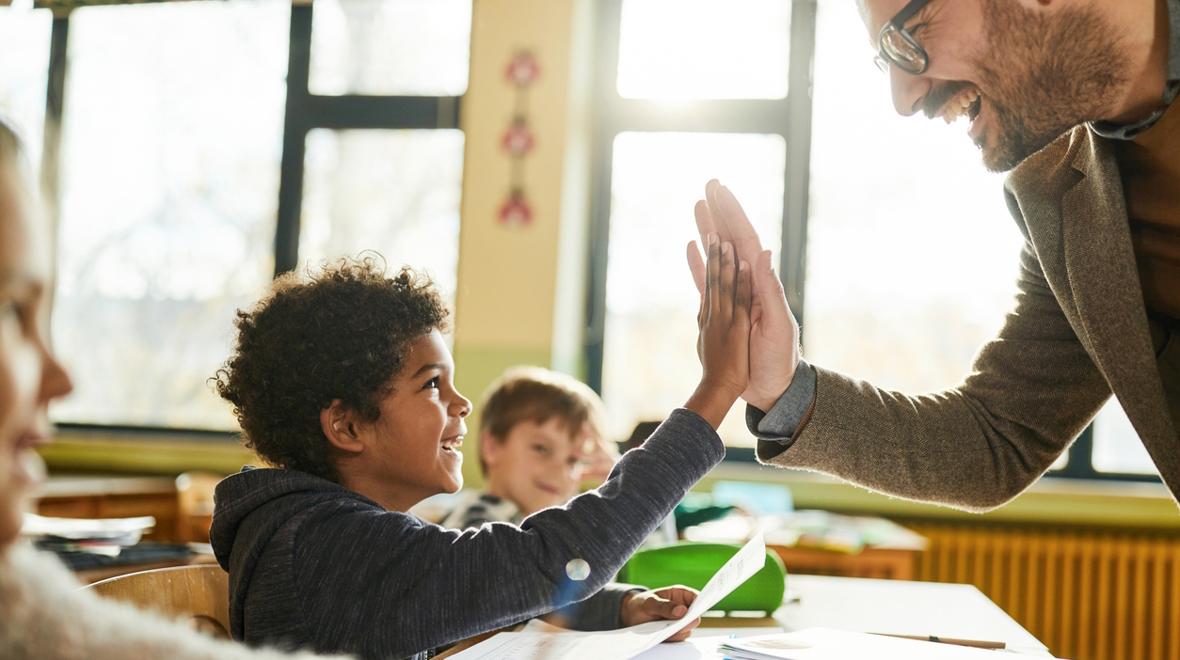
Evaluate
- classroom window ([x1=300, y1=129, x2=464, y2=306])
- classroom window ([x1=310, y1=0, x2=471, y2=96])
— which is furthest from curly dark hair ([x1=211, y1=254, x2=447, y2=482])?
classroom window ([x1=310, y1=0, x2=471, y2=96])

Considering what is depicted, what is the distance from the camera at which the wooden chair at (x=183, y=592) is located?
1054 mm

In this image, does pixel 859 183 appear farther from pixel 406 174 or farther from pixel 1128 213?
pixel 1128 213

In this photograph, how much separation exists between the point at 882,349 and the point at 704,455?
3.20m

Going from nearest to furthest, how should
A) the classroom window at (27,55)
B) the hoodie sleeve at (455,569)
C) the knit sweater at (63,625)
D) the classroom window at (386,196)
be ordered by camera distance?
the knit sweater at (63,625)
the hoodie sleeve at (455,569)
the classroom window at (386,196)
the classroom window at (27,55)

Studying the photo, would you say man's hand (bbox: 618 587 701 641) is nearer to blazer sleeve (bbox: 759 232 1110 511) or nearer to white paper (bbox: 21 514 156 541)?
blazer sleeve (bbox: 759 232 1110 511)

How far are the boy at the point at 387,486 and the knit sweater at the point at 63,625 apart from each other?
0.45 metres

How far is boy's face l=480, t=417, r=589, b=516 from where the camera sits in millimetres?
2172

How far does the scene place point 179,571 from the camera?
1147 mm

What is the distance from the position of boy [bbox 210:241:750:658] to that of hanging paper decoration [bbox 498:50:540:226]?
2701 millimetres

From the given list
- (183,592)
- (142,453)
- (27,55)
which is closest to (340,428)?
(183,592)

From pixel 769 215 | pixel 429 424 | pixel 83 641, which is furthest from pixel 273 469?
pixel 769 215

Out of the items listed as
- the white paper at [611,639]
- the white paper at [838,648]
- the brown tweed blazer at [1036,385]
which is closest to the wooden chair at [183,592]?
the white paper at [611,639]

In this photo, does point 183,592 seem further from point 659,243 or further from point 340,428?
point 659,243

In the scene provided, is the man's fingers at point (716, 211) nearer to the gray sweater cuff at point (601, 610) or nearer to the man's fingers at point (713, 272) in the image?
the man's fingers at point (713, 272)
